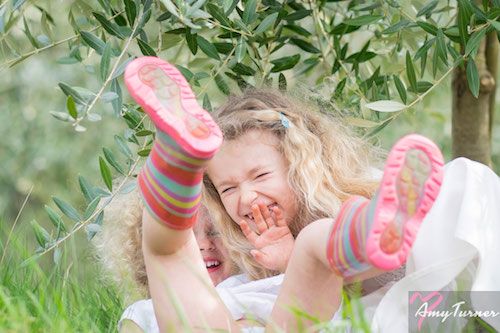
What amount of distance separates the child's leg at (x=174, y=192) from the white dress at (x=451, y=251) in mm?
94

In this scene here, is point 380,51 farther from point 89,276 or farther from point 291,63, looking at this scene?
point 89,276

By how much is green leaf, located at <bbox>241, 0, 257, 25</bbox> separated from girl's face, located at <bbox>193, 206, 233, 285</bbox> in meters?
0.50

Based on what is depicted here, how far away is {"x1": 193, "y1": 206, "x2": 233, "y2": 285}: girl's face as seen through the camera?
2283 mm

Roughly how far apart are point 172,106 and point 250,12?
1.76 ft

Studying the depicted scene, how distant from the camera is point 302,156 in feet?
7.00

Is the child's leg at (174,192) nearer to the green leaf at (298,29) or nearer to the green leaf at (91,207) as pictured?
the green leaf at (91,207)

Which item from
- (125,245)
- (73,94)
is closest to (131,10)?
(73,94)

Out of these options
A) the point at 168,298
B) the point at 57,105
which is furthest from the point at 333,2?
the point at 57,105

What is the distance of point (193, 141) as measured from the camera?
153cm

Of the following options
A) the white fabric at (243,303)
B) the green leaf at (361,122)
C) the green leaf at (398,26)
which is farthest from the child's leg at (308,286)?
the green leaf at (398,26)

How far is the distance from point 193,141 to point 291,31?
1059mm

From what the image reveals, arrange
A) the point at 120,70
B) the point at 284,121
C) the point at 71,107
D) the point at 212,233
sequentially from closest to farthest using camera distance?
the point at 71,107 < the point at 120,70 < the point at 284,121 < the point at 212,233

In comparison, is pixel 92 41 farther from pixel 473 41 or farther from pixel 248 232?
pixel 473 41

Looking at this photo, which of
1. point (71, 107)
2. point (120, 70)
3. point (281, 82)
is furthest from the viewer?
point (281, 82)
